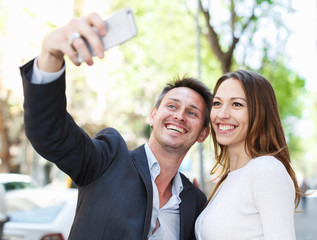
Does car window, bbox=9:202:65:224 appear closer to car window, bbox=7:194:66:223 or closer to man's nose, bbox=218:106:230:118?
car window, bbox=7:194:66:223

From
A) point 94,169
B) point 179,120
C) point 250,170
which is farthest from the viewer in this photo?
point 179,120

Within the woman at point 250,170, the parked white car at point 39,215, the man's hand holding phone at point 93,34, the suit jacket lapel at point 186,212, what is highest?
the man's hand holding phone at point 93,34

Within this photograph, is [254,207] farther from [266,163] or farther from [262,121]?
[262,121]

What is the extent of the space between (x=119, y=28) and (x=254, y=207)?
65.0 inches

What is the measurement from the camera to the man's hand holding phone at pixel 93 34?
143 centimetres

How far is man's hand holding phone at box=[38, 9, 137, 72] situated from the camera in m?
1.43

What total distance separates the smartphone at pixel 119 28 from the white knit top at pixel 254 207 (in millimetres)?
1500

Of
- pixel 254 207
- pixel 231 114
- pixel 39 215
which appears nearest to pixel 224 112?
pixel 231 114

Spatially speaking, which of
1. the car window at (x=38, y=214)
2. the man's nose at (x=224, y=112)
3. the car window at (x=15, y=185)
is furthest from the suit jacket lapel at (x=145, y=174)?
the car window at (x=15, y=185)

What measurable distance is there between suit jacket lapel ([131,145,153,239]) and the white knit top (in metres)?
0.53

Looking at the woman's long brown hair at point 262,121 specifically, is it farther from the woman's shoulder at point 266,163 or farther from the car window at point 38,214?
the car window at point 38,214

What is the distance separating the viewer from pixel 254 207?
2.67m

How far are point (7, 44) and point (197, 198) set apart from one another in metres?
12.5

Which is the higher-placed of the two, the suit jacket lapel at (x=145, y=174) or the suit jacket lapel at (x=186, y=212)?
the suit jacket lapel at (x=145, y=174)
